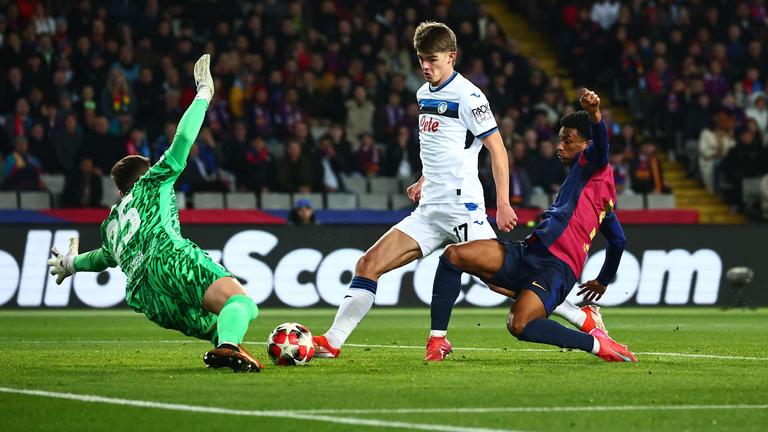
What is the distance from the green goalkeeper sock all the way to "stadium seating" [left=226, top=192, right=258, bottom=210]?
13.6m

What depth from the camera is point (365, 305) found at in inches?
390

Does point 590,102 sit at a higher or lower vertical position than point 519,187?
higher

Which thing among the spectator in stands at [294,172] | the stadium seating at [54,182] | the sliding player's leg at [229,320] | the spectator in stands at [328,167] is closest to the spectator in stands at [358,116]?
the spectator in stands at [328,167]

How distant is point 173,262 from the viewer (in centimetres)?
888

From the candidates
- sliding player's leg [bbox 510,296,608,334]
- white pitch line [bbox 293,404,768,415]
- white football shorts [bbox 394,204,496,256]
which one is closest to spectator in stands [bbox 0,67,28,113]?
white football shorts [bbox 394,204,496,256]

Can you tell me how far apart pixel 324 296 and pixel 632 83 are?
1199 cm

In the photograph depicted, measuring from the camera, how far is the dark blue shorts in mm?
9688

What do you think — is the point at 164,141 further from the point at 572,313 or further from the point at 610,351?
the point at 610,351

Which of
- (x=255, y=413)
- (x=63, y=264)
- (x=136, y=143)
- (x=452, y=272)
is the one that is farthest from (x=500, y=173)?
(x=136, y=143)

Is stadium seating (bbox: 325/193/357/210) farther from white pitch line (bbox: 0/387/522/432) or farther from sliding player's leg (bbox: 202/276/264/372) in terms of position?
white pitch line (bbox: 0/387/522/432)

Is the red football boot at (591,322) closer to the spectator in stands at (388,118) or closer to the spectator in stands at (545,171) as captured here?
the spectator in stands at (545,171)

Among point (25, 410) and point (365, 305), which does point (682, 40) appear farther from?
point (25, 410)

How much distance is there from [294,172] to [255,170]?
66 cm

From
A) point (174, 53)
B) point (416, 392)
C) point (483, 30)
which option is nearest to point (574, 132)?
point (416, 392)
